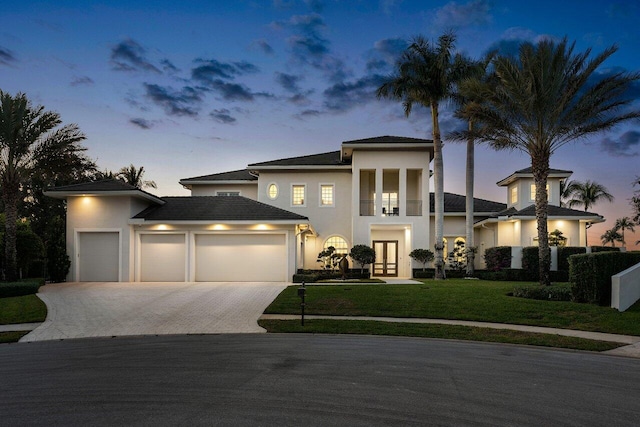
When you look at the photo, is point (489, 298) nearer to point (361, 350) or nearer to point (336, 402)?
point (361, 350)

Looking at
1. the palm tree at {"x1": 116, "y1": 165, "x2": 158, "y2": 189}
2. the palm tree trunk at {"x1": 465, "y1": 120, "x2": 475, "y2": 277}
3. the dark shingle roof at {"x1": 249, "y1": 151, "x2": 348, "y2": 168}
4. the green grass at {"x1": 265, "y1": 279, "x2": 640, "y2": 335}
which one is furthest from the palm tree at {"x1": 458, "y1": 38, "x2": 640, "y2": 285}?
the palm tree at {"x1": 116, "y1": 165, "x2": 158, "y2": 189}

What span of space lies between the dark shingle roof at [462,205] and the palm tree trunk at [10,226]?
24.5 m

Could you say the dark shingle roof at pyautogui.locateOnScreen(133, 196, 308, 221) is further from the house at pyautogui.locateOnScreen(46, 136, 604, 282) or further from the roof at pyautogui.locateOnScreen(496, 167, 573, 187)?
the roof at pyautogui.locateOnScreen(496, 167, 573, 187)

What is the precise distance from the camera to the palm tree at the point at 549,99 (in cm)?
1594

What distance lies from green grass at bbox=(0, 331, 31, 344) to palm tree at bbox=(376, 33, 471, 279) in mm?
19919

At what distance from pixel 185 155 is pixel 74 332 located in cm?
2134

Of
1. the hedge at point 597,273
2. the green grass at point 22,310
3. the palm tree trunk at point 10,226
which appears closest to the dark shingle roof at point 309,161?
the palm tree trunk at point 10,226

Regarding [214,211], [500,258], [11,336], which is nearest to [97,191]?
[214,211]

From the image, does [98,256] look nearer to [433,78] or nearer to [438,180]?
[438,180]

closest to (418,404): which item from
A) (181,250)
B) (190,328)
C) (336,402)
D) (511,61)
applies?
(336,402)

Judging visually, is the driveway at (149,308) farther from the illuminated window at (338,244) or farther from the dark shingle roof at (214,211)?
the illuminated window at (338,244)

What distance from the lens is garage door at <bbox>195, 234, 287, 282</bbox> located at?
74.6ft

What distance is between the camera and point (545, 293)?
1526 centimetres

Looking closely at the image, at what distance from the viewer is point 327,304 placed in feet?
48.2
